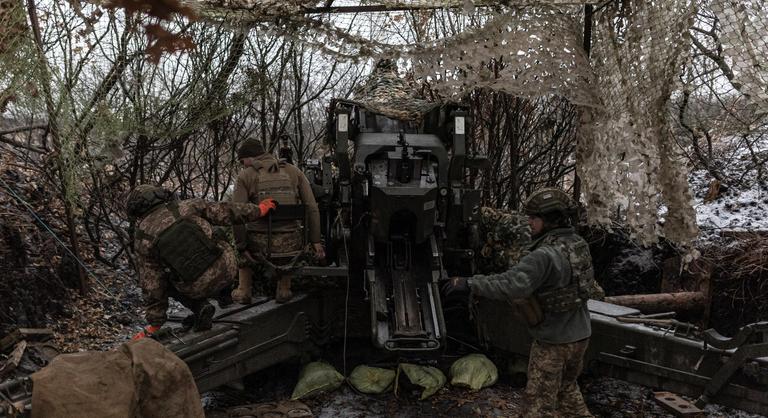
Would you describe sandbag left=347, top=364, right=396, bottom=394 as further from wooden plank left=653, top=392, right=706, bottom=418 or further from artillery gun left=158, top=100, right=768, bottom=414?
wooden plank left=653, top=392, right=706, bottom=418

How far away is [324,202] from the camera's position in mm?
6082

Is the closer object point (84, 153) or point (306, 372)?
point (306, 372)

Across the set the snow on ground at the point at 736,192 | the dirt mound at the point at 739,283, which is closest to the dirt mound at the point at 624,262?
the snow on ground at the point at 736,192

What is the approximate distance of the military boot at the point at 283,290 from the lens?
5641mm

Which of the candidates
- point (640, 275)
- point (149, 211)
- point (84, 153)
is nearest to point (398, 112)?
point (149, 211)

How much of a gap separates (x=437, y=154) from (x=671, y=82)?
180 centimetres

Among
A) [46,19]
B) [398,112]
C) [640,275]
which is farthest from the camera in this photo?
[640,275]

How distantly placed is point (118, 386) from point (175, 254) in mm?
1361

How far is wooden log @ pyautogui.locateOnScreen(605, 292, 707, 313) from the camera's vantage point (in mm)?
6562

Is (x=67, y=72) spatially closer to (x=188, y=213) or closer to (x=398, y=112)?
(x=188, y=213)

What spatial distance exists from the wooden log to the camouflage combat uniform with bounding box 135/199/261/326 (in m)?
3.82

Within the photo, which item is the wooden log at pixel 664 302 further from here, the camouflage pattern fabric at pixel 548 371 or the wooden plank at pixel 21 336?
the wooden plank at pixel 21 336

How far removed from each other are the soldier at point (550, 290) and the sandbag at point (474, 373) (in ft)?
3.66

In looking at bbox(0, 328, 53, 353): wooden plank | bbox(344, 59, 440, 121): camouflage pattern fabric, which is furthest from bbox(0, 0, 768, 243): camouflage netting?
bbox(0, 328, 53, 353): wooden plank
